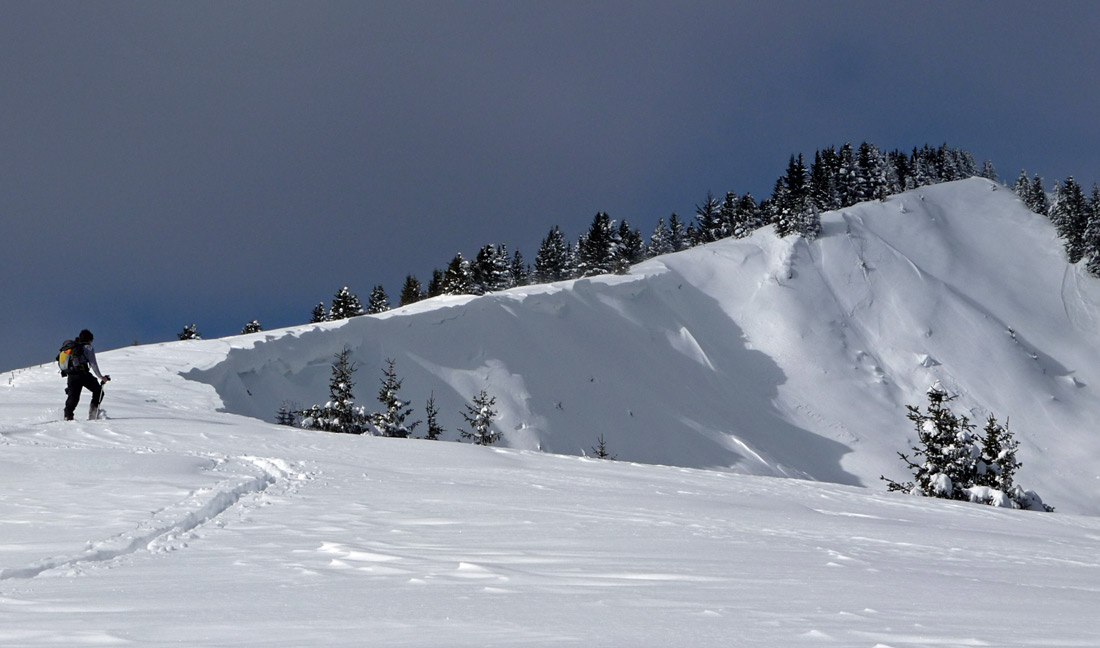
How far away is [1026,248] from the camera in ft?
271

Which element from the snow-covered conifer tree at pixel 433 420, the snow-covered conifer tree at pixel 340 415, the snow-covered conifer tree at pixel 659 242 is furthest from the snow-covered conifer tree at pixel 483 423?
the snow-covered conifer tree at pixel 659 242

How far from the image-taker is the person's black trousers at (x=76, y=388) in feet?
44.3

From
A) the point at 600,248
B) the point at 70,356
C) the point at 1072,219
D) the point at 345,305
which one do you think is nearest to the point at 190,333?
the point at 345,305

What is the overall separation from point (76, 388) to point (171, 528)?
10.5 meters

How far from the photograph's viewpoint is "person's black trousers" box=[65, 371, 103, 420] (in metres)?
13.5

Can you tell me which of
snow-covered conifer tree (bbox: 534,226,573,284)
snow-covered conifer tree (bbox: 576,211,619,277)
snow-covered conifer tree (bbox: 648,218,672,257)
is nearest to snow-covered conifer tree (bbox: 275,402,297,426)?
snow-covered conifer tree (bbox: 576,211,619,277)

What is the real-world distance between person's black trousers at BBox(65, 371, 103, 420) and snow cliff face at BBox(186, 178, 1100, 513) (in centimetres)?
1094

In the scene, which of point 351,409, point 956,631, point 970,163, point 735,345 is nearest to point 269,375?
point 351,409

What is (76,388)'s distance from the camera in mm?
13641

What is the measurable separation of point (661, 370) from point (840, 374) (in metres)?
16.7

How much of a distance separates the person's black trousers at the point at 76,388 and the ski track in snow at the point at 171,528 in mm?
6395

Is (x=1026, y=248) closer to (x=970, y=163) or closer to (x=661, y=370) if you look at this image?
(x=970, y=163)

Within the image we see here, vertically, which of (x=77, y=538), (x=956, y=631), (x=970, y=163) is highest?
(x=970, y=163)

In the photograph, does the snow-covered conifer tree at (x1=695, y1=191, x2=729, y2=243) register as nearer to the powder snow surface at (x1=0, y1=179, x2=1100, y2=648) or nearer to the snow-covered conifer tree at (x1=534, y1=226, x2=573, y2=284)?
the snow-covered conifer tree at (x1=534, y1=226, x2=573, y2=284)
